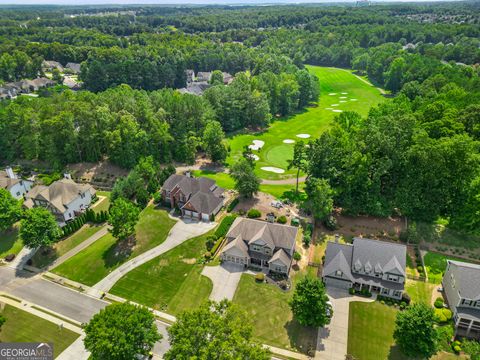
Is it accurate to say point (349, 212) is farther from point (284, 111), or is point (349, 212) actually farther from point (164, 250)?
point (284, 111)

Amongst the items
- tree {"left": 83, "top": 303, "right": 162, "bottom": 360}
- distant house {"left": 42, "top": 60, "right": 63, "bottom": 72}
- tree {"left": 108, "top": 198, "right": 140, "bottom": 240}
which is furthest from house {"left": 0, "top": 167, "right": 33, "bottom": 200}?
distant house {"left": 42, "top": 60, "right": 63, "bottom": 72}

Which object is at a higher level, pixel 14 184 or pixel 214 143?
pixel 214 143

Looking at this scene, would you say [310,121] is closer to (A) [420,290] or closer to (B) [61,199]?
(A) [420,290]

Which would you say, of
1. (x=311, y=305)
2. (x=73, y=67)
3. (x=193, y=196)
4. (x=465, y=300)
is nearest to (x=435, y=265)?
(x=465, y=300)

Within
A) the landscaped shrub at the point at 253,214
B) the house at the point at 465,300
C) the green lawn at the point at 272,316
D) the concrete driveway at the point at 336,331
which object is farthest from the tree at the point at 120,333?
the house at the point at 465,300

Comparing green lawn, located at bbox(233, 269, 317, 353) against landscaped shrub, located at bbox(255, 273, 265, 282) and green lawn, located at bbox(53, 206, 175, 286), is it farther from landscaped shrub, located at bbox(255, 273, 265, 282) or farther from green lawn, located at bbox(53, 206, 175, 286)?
green lawn, located at bbox(53, 206, 175, 286)

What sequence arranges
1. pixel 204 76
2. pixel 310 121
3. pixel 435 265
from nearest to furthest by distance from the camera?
pixel 435 265
pixel 310 121
pixel 204 76
